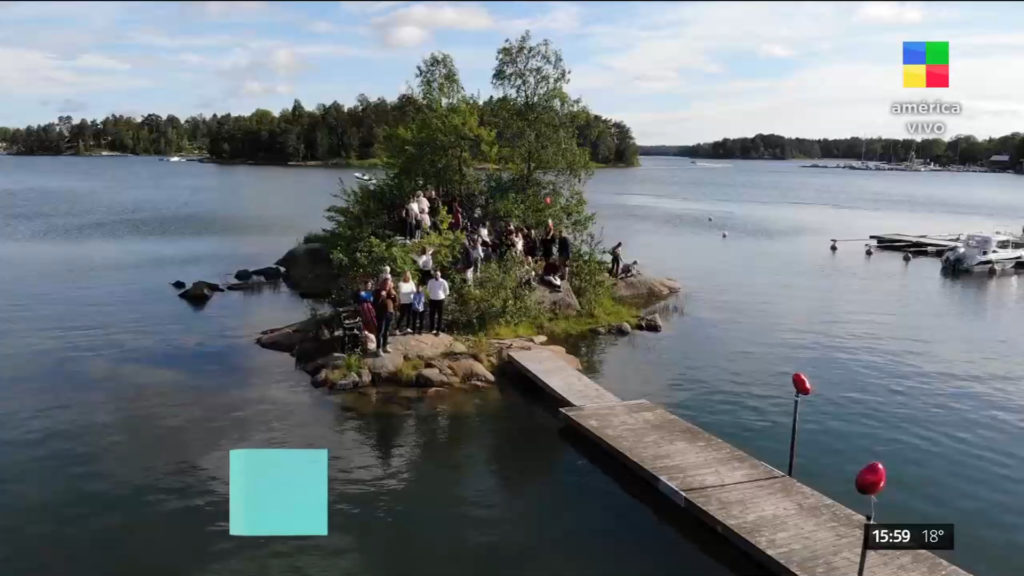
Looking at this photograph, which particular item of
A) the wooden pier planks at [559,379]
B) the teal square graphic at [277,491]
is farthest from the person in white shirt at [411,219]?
the teal square graphic at [277,491]

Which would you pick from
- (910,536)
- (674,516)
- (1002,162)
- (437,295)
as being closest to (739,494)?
(674,516)

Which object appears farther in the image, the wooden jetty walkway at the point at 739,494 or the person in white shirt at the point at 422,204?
the person in white shirt at the point at 422,204

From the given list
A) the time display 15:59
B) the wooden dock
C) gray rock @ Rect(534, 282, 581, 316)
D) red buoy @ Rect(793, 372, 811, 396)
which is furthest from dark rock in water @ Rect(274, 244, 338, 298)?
the wooden dock

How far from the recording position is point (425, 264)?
24.2 m

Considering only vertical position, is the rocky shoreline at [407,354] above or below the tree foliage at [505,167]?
below

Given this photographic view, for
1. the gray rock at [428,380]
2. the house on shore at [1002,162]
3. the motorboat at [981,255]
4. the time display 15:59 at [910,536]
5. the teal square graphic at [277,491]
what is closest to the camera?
the time display 15:59 at [910,536]

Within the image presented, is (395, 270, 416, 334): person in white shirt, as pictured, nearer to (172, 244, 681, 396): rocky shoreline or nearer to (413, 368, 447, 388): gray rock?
(172, 244, 681, 396): rocky shoreline

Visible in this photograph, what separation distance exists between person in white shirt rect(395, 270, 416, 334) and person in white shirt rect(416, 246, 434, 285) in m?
1.12

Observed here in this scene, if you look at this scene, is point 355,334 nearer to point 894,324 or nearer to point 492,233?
point 492,233

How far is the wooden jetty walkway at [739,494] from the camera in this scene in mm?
11820

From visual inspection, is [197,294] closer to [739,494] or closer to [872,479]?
[739,494]

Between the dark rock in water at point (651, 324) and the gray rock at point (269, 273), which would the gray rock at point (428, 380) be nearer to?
the dark rock in water at point (651, 324)

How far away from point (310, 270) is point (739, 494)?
28.7 meters

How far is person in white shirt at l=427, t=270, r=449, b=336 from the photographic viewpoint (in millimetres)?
22422
